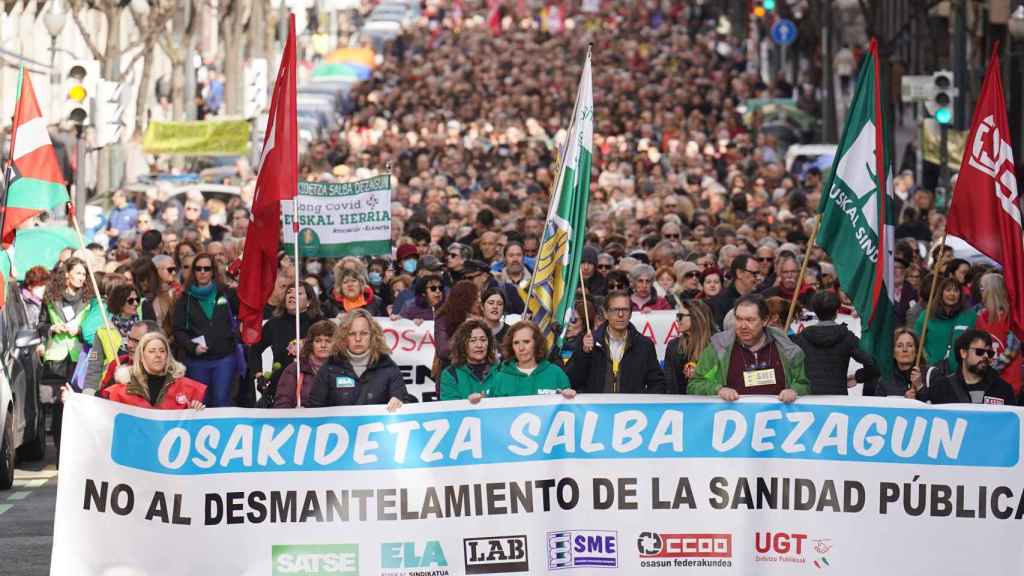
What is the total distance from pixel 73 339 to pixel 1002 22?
26366 mm

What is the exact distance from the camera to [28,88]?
13.9 meters

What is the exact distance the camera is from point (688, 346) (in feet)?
45.2

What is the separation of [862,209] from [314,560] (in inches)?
158

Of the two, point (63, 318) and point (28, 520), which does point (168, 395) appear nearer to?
point (28, 520)

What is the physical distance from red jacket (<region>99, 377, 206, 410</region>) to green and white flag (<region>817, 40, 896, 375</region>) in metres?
3.40

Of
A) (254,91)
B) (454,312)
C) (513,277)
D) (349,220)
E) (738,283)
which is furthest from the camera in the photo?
(254,91)

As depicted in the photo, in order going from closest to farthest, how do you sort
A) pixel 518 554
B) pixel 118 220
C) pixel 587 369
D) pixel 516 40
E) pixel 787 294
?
pixel 518 554
pixel 587 369
pixel 787 294
pixel 118 220
pixel 516 40

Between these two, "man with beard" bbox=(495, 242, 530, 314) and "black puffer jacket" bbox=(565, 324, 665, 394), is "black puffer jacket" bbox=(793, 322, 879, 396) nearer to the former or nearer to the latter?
"black puffer jacket" bbox=(565, 324, 665, 394)

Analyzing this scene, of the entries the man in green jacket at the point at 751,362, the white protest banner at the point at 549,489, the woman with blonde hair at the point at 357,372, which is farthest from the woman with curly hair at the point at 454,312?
the white protest banner at the point at 549,489

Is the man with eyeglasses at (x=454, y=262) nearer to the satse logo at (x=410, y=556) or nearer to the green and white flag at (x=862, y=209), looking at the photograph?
the green and white flag at (x=862, y=209)

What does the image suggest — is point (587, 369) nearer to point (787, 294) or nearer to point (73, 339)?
point (787, 294)

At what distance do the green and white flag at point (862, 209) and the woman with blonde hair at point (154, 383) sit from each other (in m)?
3.43

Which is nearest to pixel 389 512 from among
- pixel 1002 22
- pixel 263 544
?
pixel 263 544

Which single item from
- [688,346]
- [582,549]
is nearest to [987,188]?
[688,346]
